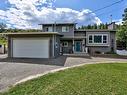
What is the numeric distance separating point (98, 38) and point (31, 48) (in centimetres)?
1329

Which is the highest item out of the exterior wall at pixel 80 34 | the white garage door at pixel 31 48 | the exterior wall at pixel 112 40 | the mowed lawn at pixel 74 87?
the exterior wall at pixel 80 34

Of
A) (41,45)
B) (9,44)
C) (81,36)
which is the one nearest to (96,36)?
(81,36)

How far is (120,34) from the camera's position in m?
30.8

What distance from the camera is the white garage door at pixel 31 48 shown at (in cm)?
2208

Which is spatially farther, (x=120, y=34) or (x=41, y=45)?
(x=120, y=34)

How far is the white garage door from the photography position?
22.1 meters

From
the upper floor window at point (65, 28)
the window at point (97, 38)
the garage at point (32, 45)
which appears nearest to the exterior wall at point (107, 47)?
the window at point (97, 38)

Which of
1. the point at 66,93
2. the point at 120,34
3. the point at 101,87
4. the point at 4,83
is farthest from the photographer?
the point at 120,34

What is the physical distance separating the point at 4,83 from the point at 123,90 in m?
5.38

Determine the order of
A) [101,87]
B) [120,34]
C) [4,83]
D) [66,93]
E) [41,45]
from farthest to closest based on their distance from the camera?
1. [120,34]
2. [41,45]
3. [4,83]
4. [101,87]
5. [66,93]

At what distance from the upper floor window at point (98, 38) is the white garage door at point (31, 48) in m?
11.8

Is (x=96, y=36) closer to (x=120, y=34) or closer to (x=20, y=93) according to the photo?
(x=120, y=34)

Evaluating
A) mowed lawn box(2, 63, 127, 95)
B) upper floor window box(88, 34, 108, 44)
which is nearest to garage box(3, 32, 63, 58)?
upper floor window box(88, 34, 108, 44)

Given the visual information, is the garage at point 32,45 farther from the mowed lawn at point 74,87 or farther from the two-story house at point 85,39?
the mowed lawn at point 74,87
